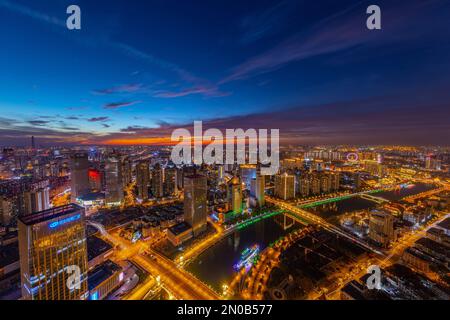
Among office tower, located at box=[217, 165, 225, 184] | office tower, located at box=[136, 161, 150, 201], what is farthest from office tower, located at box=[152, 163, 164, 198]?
office tower, located at box=[217, 165, 225, 184]

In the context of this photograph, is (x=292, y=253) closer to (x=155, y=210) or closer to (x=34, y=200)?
(x=155, y=210)

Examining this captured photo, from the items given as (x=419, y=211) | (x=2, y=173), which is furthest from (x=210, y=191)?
(x=2, y=173)

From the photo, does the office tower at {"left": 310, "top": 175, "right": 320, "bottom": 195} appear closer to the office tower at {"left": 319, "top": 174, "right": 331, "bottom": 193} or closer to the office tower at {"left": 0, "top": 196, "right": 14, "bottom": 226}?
the office tower at {"left": 319, "top": 174, "right": 331, "bottom": 193}

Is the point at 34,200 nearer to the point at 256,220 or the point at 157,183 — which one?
the point at 157,183

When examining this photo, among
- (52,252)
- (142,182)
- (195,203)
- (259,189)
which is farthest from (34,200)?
(259,189)

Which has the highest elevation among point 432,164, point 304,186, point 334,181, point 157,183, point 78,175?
point 78,175
